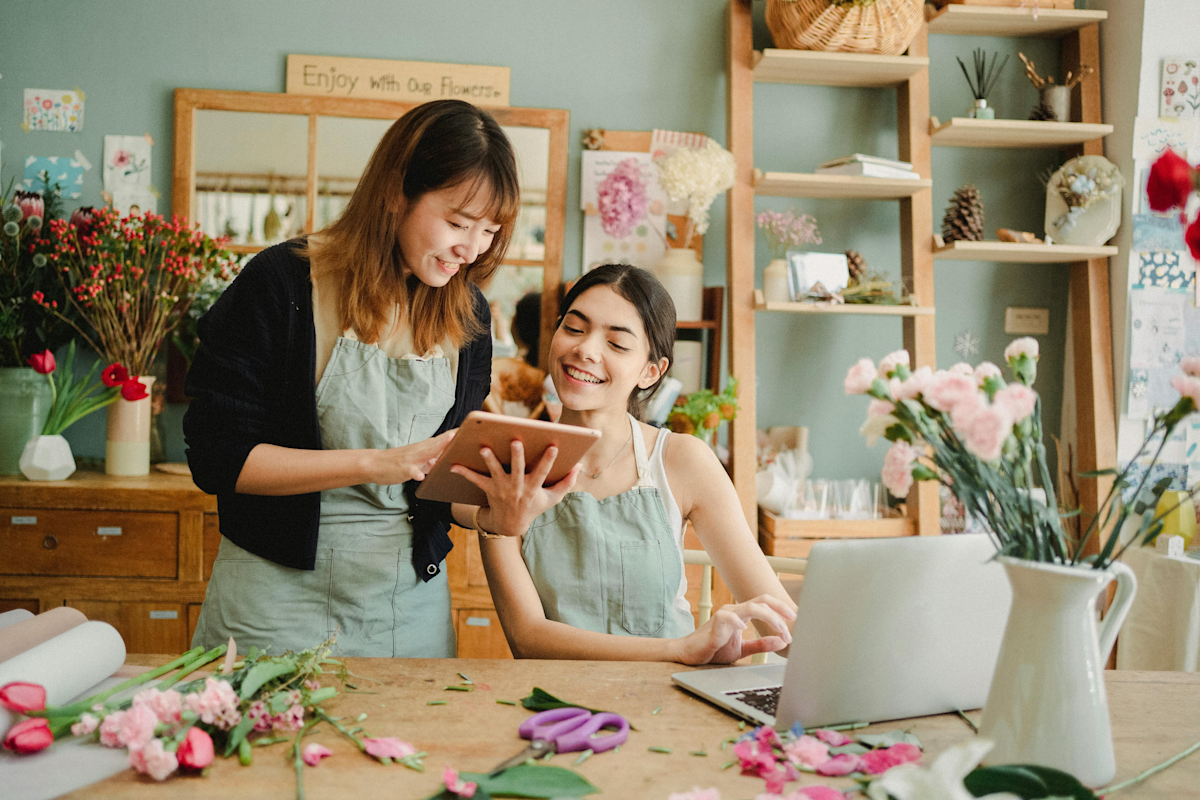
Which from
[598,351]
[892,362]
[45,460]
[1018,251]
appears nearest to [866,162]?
[1018,251]

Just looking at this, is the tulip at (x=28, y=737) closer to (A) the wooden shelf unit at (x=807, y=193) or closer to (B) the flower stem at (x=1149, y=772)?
(B) the flower stem at (x=1149, y=772)

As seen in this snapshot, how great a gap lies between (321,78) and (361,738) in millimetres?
2654

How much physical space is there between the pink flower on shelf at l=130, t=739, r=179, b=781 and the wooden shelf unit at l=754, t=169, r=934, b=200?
8.04 ft

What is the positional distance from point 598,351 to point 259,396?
0.58 m

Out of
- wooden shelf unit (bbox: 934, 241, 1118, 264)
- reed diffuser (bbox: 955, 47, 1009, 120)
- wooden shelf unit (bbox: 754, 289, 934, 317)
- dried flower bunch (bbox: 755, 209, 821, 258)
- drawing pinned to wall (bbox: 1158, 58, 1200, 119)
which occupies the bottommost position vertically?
wooden shelf unit (bbox: 754, 289, 934, 317)

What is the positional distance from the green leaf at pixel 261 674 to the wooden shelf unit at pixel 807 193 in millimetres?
1998

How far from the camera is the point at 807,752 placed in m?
0.89

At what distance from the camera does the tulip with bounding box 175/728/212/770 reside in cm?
82

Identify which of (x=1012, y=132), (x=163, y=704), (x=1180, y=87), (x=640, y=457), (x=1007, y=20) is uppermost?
(x=1007, y=20)

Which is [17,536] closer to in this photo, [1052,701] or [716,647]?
[716,647]

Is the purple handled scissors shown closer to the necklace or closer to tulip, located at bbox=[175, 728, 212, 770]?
tulip, located at bbox=[175, 728, 212, 770]

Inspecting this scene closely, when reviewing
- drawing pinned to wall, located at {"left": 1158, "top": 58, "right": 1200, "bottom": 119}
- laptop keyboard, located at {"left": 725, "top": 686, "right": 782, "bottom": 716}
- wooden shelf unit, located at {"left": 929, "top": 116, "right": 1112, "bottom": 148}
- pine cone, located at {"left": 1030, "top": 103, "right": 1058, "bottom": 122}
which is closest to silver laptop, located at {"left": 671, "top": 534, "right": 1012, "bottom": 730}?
laptop keyboard, located at {"left": 725, "top": 686, "right": 782, "bottom": 716}

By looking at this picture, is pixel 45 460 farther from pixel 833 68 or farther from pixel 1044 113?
pixel 1044 113

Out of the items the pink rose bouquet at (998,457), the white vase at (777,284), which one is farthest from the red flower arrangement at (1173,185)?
the white vase at (777,284)
